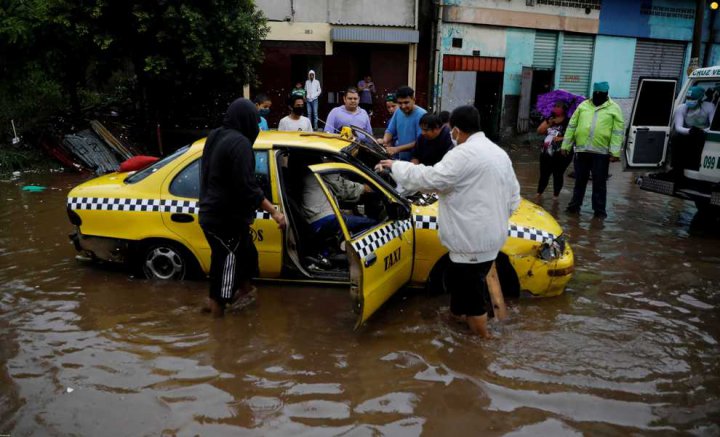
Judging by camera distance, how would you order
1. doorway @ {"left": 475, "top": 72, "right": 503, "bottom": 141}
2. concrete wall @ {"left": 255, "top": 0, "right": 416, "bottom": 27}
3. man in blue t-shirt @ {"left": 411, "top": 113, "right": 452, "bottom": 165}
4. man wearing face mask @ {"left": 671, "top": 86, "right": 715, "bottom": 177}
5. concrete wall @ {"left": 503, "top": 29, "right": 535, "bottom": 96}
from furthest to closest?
1. doorway @ {"left": 475, "top": 72, "right": 503, "bottom": 141}
2. concrete wall @ {"left": 503, "top": 29, "right": 535, "bottom": 96}
3. concrete wall @ {"left": 255, "top": 0, "right": 416, "bottom": 27}
4. man wearing face mask @ {"left": 671, "top": 86, "right": 715, "bottom": 177}
5. man in blue t-shirt @ {"left": 411, "top": 113, "right": 452, "bottom": 165}

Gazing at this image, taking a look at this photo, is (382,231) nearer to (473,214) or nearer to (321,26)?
(473,214)

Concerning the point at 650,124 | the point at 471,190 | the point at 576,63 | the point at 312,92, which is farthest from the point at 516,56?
the point at 471,190

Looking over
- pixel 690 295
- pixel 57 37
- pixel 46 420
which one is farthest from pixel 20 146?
pixel 690 295

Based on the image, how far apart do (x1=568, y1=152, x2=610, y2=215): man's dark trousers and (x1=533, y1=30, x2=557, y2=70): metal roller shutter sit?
40.8 feet

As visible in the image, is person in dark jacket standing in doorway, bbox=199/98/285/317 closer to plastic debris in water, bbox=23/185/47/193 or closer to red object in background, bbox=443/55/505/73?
plastic debris in water, bbox=23/185/47/193

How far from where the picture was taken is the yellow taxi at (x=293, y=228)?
500 centimetres

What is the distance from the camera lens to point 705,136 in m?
7.93

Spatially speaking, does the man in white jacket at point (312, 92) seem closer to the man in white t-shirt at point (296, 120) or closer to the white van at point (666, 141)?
the man in white t-shirt at point (296, 120)

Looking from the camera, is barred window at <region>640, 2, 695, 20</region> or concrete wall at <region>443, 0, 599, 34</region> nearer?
concrete wall at <region>443, 0, 599, 34</region>

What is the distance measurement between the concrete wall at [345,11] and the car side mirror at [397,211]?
13642 millimetres

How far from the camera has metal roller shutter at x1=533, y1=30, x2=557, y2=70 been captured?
19.9m

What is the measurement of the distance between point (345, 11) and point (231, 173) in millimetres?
14267

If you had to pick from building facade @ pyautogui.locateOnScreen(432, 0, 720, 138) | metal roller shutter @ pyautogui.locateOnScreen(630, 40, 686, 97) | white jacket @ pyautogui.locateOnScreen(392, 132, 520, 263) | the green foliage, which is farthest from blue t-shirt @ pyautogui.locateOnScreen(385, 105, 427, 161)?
metal roller shutter @ pyautogui.locateOnScreen(630, 40, 686, 97)

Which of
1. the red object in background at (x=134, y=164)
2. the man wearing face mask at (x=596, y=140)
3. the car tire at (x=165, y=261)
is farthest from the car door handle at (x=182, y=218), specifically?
the man wearing face mask at (x=596, y=140)
